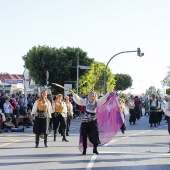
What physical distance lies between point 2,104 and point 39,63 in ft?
168

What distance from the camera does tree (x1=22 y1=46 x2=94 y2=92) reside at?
75562mm

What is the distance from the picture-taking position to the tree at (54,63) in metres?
75.6

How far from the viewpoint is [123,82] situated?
603ft

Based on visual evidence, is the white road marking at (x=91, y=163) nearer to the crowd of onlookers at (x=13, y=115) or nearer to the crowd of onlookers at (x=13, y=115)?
the crowd of onlookers at (x=13, y=115)

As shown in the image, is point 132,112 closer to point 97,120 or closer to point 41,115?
point 41,115

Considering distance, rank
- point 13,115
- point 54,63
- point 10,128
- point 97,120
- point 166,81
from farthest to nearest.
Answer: point 166,81 < point 54,63 < point 13,115 < point 10,128 < point 97,120

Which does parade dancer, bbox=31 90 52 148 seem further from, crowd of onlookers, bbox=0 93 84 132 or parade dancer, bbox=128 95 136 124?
parade dancer, bbox=128 95 136 124

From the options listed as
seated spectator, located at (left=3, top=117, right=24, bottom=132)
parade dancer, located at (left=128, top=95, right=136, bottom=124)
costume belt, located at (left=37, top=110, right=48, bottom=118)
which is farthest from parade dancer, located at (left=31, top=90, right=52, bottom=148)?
parade dancer, located at (left=128, top=95, right=136, bottom=124)

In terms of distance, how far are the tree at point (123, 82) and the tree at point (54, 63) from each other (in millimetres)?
104917

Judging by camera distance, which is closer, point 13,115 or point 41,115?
point 41,115

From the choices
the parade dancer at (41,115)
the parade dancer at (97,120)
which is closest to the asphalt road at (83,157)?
the parade dancer at (97,120)

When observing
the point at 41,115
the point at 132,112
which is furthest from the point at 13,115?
the point at 132,112

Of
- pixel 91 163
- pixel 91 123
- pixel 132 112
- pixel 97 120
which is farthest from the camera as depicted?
pixel 132 112

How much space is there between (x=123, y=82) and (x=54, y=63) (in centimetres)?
10910
